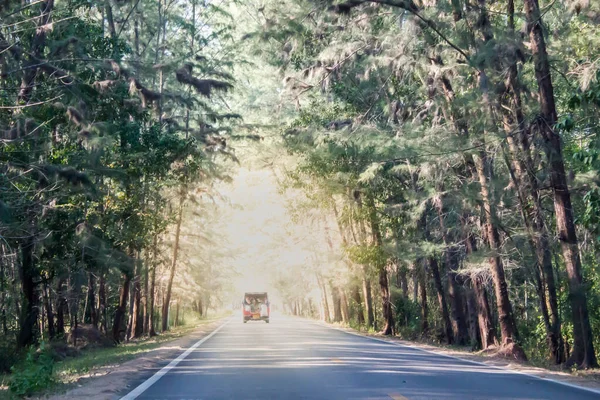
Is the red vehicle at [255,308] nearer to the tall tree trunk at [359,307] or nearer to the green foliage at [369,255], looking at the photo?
the tall tree trunk at [359,307]

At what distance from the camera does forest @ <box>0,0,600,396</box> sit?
1692 centimetres

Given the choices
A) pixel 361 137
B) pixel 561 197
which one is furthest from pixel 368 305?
pixel 561 197

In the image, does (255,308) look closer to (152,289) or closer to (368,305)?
(368,305)

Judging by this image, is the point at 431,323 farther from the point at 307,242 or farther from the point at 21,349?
the point at 21,349

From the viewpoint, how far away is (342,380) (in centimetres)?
1186

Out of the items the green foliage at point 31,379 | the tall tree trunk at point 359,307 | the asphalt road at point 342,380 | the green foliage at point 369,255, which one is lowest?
the asphalt road at point 342,380

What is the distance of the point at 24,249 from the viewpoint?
22.0 meters

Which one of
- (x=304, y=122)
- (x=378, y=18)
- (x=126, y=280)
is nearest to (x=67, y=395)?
(x=378, y=18)

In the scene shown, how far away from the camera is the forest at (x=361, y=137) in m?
16.9

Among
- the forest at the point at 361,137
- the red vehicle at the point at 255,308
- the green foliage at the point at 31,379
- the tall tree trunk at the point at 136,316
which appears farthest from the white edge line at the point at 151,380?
the red vehicle at the point at 255,308

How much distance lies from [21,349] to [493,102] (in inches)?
620

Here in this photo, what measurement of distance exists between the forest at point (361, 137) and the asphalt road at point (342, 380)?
315cm

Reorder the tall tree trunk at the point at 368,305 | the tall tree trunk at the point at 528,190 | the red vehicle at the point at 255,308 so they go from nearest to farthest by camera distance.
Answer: the tall tree trunk at the point at 528,190 < the tall tree trunk at the point at 368,305 < the red vehicle at the point at 255,308

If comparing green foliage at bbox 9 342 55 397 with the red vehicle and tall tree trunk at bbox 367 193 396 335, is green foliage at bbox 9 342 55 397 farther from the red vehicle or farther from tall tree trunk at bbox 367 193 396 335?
the red vehicle
